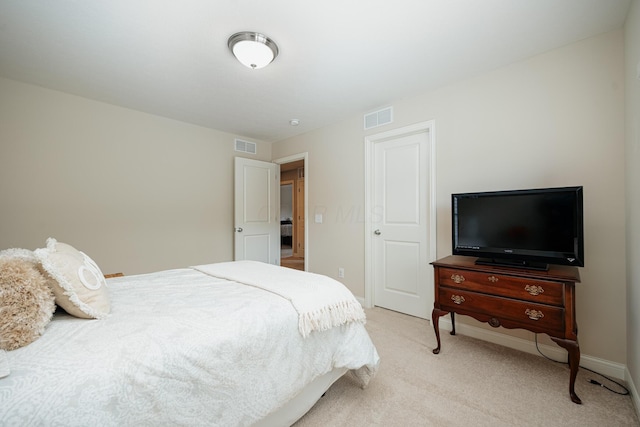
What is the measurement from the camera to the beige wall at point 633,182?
1.59 m

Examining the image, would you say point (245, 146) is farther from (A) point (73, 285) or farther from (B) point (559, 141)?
(B) point (559, 141)

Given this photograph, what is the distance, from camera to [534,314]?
1.79m

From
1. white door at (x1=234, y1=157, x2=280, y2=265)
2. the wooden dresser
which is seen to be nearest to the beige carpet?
the wooden dresser

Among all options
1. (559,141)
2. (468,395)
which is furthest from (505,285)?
(559,141)

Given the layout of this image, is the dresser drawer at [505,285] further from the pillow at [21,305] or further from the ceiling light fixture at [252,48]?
the pillow at [21,305]

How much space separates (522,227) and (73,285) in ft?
8.75

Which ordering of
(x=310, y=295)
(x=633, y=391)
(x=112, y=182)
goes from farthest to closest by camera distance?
(x=112, y=182)
(x=633, y=391)
(x=310, y=295)

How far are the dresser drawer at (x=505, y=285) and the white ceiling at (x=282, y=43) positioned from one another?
1.78m

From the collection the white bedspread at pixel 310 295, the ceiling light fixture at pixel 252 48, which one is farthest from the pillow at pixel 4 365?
the ceiling light fixture at pixel 252 48

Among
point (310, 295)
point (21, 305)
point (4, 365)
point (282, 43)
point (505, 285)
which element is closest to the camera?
point (4, 365)

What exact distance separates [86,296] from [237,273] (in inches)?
35.1

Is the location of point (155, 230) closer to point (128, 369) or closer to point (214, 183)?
point (214, 183)

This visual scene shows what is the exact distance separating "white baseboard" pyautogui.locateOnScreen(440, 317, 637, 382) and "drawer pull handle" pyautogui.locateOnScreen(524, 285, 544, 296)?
2.47 ft

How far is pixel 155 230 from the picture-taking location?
348cm
